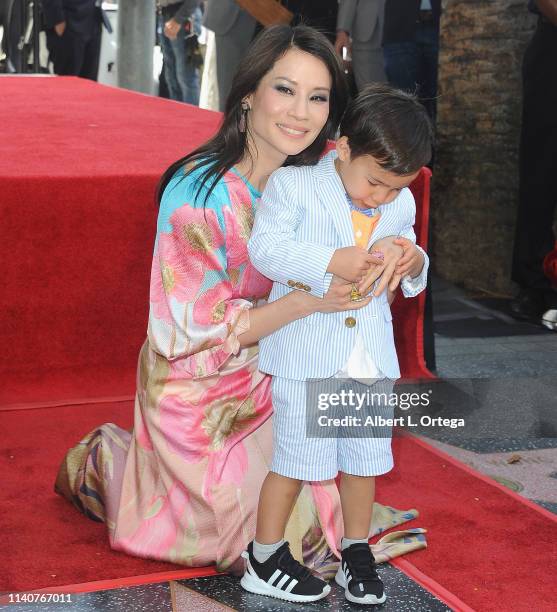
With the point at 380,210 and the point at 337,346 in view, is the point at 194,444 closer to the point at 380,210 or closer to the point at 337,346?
the point at 337,346

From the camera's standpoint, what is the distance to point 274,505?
1823 millimetres

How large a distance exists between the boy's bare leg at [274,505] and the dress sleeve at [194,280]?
25 centimetres

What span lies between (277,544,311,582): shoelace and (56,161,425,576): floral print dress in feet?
0.29

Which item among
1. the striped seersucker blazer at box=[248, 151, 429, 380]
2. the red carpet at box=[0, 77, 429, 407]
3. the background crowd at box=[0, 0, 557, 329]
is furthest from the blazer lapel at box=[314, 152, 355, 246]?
the background crowd at box=[0, 0, 557, 329]

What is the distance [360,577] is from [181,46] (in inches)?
206

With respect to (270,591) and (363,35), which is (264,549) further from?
(363,35)

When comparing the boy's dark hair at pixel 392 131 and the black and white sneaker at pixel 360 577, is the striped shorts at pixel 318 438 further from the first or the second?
the boy's dark hair at pixel 392 131

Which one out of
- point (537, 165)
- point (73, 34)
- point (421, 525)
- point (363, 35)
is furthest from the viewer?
Result: point (73, 34)

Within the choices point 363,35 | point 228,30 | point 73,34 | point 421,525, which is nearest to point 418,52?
point 363,35

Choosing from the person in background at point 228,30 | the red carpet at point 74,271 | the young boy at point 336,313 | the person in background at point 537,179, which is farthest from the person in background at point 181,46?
the young boy at point 336,313

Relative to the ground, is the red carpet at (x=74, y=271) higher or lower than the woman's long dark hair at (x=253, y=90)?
lower

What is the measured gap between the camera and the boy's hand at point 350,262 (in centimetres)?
171

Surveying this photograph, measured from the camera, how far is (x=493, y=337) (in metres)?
3.68

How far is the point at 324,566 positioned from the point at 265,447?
25 cm
